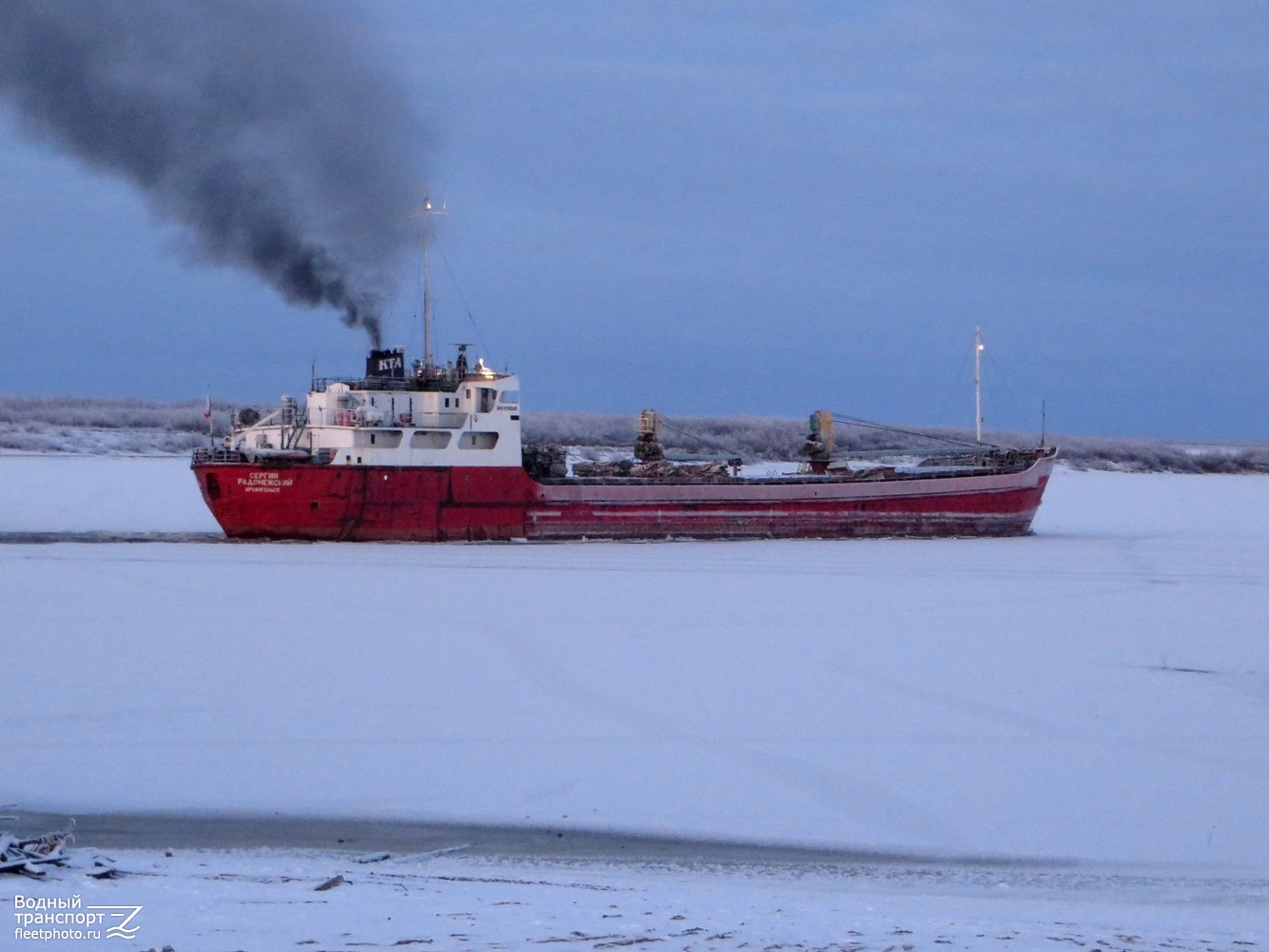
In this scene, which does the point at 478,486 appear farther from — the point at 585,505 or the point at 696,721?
the point at 696,721

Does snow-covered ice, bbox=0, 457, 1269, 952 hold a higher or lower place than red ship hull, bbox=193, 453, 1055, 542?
lower

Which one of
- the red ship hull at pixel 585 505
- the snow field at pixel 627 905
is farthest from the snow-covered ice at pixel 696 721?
the red ship hull at pixel 585 505

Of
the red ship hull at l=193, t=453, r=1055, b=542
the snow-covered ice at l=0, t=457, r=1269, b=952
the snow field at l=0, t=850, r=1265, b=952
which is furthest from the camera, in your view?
the red ship hull at l=193, t=453, r=1055, b=542

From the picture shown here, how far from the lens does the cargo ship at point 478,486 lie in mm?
25969

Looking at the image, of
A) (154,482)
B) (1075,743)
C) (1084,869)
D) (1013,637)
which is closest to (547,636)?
(1013,637)

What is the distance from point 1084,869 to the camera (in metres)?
7.11

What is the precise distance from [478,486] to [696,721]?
17576mm

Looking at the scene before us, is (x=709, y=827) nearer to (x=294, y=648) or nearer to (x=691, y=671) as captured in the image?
(x=691, y=671)

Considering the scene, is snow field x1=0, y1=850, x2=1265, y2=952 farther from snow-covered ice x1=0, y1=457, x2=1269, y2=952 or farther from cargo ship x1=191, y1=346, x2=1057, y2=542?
cargo ship x1=191, y1=346, x2=1057, y2=542

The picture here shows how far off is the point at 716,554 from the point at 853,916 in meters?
19.3

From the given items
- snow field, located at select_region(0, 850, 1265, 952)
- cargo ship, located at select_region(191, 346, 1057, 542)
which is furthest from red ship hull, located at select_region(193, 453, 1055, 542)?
snow field, located at select_region(0, 850, 1265, 952)

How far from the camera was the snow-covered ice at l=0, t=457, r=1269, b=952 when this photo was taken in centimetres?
700

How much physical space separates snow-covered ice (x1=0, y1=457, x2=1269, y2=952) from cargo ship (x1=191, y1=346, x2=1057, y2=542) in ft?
19.7

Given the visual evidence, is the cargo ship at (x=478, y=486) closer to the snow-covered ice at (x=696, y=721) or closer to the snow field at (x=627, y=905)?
the snow-covered ice at (x=696, y=721)
